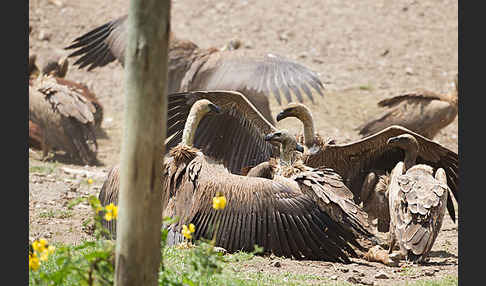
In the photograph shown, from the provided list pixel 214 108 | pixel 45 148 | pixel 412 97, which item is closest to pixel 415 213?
pixel 214 108

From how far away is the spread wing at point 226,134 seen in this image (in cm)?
780

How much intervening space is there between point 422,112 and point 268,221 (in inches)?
201

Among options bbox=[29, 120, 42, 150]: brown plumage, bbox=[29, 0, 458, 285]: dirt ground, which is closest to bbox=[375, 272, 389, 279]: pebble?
bbox=[29, 0, 458, 285]: dirt ground

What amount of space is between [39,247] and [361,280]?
2.73 metres

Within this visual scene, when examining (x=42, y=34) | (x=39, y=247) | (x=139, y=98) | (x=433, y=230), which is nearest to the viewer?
(x=139, y=98)

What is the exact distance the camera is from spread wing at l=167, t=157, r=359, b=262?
20.0 ft

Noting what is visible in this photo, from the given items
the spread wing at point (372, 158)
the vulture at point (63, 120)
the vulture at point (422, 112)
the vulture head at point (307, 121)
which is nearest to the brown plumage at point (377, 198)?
the spread wing at point (372, 158)

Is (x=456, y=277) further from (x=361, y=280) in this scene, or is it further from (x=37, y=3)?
(x=37, y=3)

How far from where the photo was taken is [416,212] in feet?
19.9

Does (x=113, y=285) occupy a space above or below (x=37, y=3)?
below

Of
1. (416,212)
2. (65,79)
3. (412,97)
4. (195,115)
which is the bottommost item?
(416,212)

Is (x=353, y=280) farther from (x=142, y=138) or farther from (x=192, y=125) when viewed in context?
(x=142, y=138)

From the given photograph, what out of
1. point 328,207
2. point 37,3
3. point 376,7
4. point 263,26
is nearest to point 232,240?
point 328,207

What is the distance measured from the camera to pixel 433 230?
6.05m
